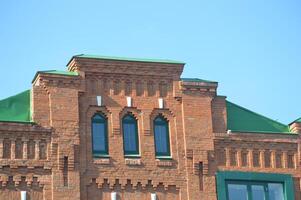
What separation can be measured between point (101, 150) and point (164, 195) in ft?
9.53

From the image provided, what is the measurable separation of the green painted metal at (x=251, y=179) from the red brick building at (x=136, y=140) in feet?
0.13

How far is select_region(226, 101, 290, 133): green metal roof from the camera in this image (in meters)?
34.8

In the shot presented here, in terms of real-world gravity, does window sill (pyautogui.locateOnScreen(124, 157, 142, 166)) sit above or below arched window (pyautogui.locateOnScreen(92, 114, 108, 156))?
below

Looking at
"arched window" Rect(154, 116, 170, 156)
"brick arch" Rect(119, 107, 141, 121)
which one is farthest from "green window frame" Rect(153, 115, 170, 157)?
"brick arch" Rect(119, 107, 141, 121)

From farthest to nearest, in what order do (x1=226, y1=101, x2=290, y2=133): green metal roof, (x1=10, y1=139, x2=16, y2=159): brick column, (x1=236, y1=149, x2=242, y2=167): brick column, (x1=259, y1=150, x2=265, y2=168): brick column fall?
(x1=226, y1=101, x2=290, y2=133): green metal roof < (x1=259, y1=150, x2=265, y2=168): brick column < (x1=236, y1=149, x2=242, y2=167): brick column < (x1=10, y1=139, x2=16, y2=159): brick column

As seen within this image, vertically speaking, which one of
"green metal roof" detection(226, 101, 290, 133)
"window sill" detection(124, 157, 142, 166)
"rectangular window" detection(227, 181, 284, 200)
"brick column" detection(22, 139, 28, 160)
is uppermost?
"green metal roof" detection(226, 101, 290, 133)

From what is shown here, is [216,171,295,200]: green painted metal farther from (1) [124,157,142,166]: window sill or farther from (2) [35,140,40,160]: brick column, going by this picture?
(2) [35,140,40,160]: brick column

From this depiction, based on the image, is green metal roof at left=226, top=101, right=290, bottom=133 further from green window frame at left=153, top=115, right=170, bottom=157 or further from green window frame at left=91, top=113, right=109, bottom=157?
green window frame at left=91, top=113, right=109, bottom=157

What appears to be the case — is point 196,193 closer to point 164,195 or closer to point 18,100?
point 164,195

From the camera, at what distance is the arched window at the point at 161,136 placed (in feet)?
109

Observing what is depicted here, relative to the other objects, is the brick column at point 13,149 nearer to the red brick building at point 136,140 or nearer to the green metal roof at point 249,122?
the red brick building at point 136,140

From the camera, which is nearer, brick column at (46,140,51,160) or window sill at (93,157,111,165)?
brick column at (46,140,51,160)

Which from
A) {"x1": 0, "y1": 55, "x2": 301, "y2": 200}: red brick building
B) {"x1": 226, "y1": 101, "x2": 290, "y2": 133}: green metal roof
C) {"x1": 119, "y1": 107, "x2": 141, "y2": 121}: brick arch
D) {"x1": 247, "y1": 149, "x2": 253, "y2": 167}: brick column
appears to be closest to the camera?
{"x1": 0, "y1": 55, "x2": 301, "y2": 200}: red brick building

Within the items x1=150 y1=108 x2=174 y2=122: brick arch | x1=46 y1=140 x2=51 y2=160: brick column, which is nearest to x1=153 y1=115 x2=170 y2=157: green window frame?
x1=150 y1=108 x2=174 y2=122: brick arch
